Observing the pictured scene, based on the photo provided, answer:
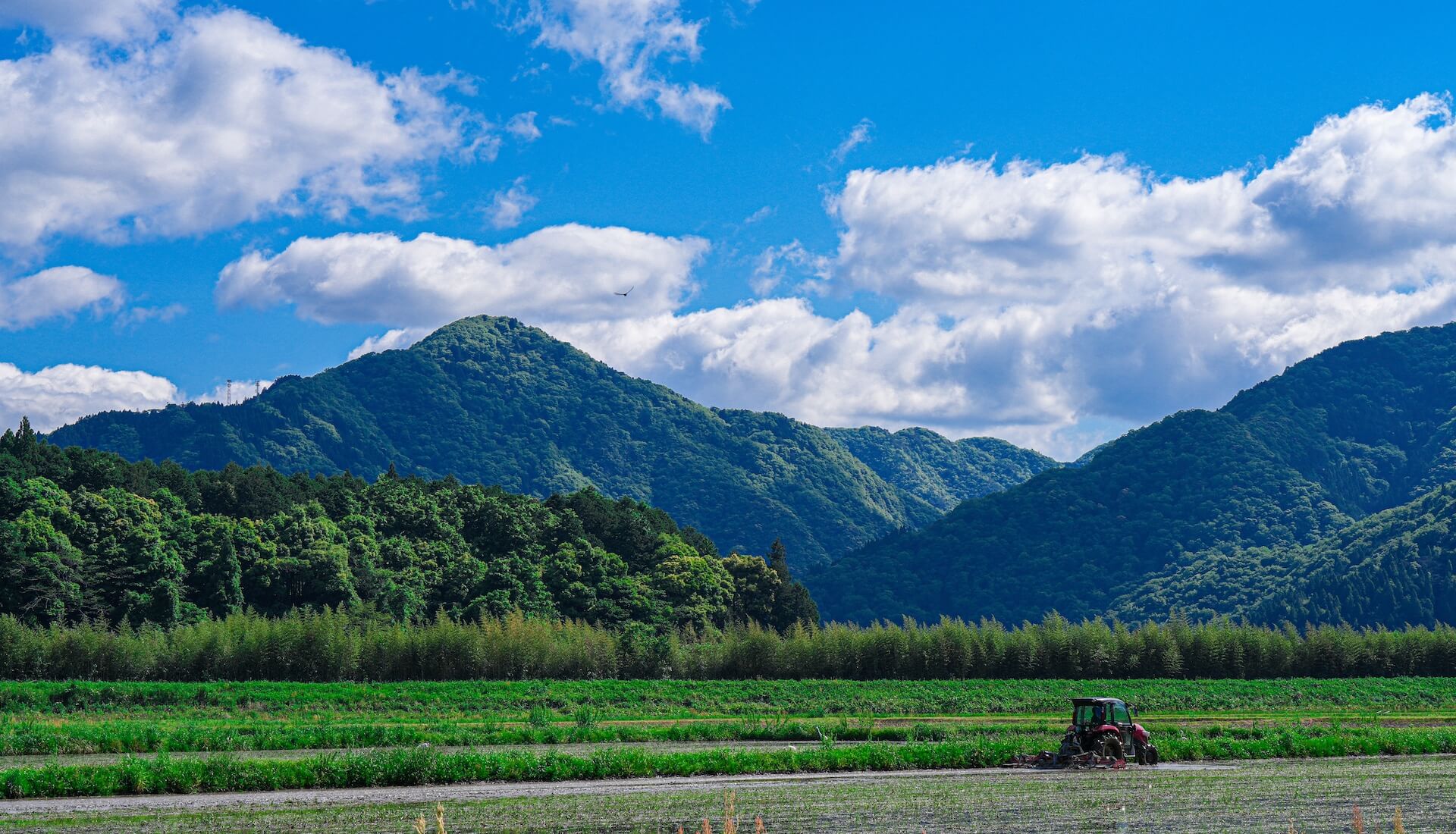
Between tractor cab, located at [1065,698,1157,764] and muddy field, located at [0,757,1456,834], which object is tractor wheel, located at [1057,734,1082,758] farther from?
muddy field, located at [0,757,1456,834]

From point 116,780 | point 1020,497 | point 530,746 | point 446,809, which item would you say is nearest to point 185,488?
point 530,746

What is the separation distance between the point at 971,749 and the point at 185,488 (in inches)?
2708

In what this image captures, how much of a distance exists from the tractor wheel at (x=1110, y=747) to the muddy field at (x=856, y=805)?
1.36 meters

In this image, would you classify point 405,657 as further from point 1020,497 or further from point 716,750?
point 1020,497

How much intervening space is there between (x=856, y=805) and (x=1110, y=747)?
10511 mm

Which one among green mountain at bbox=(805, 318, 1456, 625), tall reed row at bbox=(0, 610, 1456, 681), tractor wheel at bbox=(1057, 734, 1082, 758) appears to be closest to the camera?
tractor wheel at bbox=(1057, 734, 1082, 758)

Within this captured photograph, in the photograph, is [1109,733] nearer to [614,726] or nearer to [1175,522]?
[614,726]

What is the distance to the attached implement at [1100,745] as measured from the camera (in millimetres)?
30281

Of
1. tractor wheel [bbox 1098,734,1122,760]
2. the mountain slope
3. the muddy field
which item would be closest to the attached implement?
tractor wheel [bbox 1098,734,1122,760]

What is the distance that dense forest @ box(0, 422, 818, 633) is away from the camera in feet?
232

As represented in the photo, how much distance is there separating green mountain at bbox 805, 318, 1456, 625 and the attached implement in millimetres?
117364

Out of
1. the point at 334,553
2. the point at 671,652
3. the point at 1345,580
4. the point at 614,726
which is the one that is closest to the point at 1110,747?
the point at 614,726

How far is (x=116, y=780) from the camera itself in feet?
83.7

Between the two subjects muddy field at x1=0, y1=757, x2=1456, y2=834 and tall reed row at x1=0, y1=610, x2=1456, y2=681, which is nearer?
muddy field at x1=0, y1=757, x2=1456, y2=834
